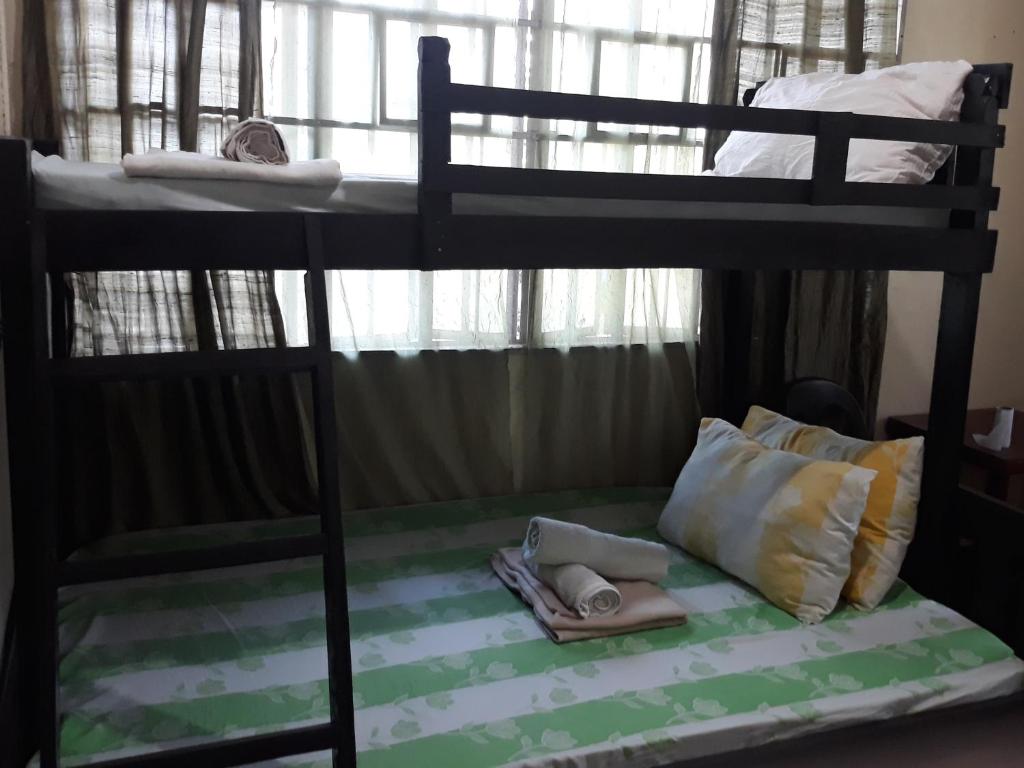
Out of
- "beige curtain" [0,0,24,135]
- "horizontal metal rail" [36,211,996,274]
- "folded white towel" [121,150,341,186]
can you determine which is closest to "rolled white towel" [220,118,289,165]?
"folded white towel" [121,150,341,186]

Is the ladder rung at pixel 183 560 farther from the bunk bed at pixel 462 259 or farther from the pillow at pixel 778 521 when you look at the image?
the pillow at pixel 778 521

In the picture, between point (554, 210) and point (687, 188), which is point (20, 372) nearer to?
point (554, 210)

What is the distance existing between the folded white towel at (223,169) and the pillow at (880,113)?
120 cm

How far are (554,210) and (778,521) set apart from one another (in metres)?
1.10

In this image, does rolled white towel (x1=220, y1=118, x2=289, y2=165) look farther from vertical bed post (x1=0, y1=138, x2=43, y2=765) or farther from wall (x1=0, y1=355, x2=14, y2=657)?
wall (x1=0, y1=355, x2=14, y2=657)

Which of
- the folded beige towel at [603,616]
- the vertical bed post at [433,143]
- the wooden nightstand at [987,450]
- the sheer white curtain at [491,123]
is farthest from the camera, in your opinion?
the wooden nightstand at [987,450]

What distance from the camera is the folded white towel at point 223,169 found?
5.64 feet

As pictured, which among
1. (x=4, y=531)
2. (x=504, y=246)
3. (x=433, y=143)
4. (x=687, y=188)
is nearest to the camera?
(x=433, y=143)

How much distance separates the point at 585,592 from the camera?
2270 millimetres

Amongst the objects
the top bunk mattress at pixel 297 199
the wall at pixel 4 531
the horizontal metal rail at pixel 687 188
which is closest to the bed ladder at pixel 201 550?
the top bunk mattress at pixel 297 199

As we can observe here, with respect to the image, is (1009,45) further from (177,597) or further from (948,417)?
(177,597)

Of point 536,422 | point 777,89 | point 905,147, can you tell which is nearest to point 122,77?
point 536,422

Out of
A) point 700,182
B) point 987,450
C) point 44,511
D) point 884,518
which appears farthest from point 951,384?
point 44,511

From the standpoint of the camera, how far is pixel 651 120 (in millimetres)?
1962
